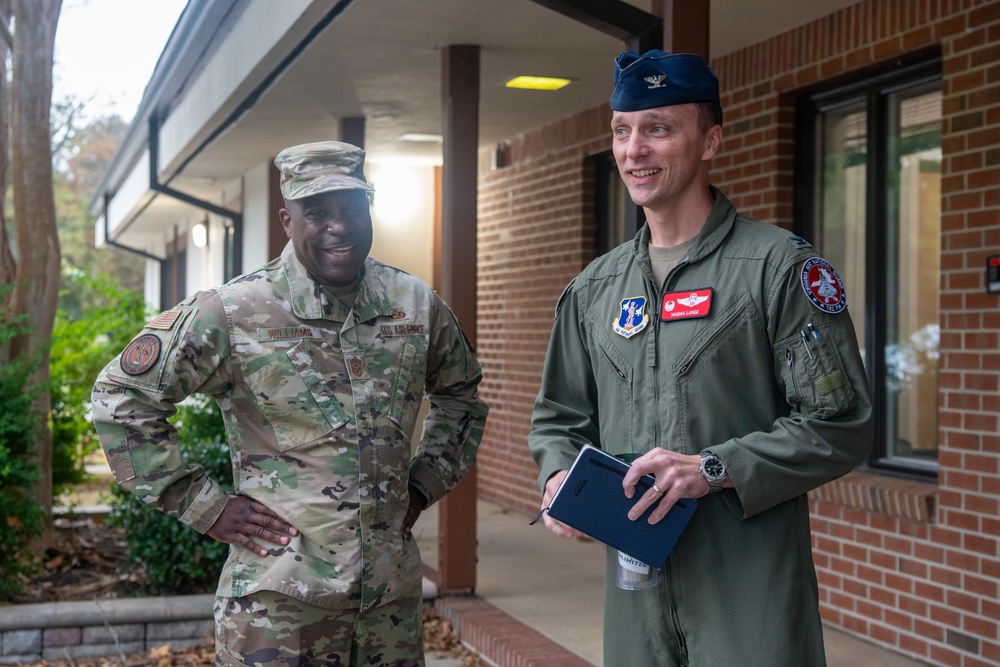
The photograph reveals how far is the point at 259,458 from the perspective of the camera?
2701 millimetres

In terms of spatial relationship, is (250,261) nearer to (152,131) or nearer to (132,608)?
(152,131)

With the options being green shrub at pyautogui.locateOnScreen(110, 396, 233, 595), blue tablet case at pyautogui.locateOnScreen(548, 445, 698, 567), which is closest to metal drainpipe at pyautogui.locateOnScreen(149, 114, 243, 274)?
green shrub at pyautogui.locateOnScreen(110, 396, 233, 595)

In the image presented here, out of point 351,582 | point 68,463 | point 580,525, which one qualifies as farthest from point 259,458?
point 68,463

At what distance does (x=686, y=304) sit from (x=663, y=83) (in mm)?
431

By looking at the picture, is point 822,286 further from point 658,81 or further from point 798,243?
point 658,81

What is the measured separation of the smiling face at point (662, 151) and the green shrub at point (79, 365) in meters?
5.02

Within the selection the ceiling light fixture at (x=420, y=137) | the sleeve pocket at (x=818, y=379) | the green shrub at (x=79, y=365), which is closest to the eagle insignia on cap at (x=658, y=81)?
the sleeve pocket at (x=818, y=379)

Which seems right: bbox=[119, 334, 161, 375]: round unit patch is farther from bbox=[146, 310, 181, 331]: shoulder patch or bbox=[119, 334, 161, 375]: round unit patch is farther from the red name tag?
the red name tag

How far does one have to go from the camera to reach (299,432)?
267 cm

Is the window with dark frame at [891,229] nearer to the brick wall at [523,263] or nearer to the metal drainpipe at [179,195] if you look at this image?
the brick wall at [523,263]

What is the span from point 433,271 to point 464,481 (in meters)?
4.98

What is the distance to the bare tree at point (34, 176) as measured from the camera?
7.07 metres

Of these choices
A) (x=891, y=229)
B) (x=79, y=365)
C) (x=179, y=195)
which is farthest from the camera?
(x=179, y=195)

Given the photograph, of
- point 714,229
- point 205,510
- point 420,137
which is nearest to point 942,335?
point 714,229
